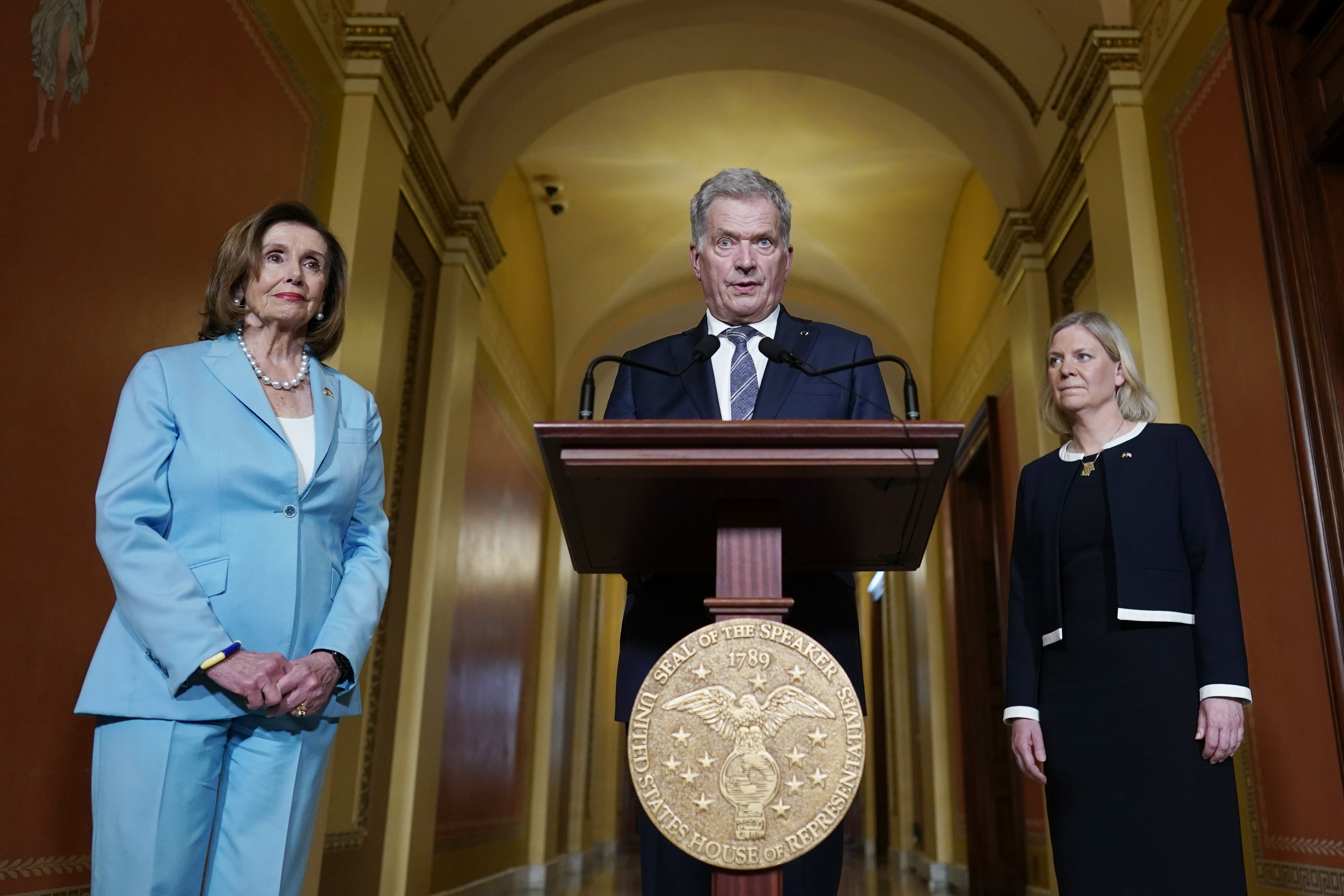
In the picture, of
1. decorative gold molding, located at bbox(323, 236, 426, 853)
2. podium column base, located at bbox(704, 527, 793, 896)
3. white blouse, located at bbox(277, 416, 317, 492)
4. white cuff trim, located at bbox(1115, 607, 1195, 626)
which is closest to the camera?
podium column base, located at bbox(704, 527, 793, 896)

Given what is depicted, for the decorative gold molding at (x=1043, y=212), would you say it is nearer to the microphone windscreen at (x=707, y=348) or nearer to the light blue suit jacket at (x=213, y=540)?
the microphone windscreen at (x=707, y=348)

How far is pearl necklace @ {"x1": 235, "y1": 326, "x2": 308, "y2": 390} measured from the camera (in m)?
1.85

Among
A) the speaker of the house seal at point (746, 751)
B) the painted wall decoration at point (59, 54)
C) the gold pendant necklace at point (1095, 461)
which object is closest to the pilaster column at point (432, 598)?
the painted wall decoration at point (59, 54)

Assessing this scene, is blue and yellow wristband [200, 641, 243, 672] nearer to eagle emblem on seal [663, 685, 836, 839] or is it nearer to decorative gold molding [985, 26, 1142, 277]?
eagle emblem on seal [663, 685, 836, 839]

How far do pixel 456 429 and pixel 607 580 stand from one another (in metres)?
7.38

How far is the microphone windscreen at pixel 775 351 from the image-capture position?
4.88 ft

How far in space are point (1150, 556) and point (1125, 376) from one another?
0.49m

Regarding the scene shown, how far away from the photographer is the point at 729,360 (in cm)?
173

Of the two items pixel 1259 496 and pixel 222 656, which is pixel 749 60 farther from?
pixel 222 656

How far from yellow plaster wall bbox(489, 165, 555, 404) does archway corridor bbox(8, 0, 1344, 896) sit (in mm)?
52

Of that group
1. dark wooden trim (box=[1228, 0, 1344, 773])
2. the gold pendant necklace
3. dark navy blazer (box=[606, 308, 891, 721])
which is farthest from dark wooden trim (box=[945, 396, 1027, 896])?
dark navy blazer (box=[606, 308, 891, 721])

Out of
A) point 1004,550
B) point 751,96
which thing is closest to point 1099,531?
point 1004,550

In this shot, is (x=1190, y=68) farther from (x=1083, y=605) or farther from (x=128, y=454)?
(x=128, y=454)

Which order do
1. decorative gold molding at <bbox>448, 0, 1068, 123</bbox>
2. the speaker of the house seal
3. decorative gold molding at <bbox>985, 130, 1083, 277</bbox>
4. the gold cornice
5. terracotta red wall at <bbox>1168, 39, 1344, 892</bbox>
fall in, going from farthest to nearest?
decorative gold molding at <bbox>448, 0, 1068, 123</bbox> < decorative gold molding at <bbox>985, 130, 1083, 277</bbox> < the gold cornice < terracotta red wall at <bbox>1168, 39, 1344, 892</bbox> < the speaker of the house seal
